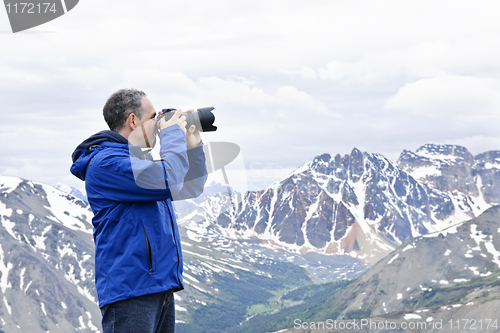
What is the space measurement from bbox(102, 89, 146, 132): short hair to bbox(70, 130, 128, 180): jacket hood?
0.62ft

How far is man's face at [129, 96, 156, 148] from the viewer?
14.7ft

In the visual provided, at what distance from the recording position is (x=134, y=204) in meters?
4.21

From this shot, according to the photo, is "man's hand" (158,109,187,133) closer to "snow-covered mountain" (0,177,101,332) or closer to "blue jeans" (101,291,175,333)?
"blue jeans" (101,291,175,333)

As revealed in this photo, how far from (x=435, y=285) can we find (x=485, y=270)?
12722mm

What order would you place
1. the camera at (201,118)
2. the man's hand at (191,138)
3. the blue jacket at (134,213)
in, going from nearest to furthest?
the blue jacket at (134,213) < the man's hand at (191,138) < the camera at (201,118)

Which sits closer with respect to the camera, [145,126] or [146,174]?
[146,174]

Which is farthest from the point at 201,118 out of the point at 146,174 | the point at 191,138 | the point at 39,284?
the point at 39,284

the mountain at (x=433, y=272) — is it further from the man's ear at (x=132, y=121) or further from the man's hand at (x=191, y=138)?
the man's ear at (x=132, y=121)

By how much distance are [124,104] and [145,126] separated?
0.90 ft

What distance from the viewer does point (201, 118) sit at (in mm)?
4781

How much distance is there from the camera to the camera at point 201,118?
15.5ft

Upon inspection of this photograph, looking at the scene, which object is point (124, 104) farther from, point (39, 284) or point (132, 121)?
point (39, 284)

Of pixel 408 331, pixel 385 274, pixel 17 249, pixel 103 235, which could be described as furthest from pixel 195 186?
pixel 17 249

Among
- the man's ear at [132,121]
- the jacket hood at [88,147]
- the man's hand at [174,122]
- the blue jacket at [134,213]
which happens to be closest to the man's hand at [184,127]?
the man's hand at [174,122]
